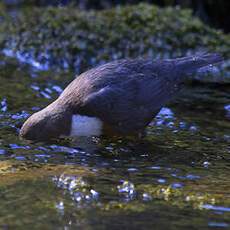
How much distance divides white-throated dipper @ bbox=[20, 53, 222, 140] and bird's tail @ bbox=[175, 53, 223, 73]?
0.33 m

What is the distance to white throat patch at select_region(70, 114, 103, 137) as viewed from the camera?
19.7 ft

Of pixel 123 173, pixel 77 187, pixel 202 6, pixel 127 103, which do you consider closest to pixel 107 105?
pixel 127 103

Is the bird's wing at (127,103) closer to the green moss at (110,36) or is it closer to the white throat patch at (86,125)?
the white throat patch at (86,125)

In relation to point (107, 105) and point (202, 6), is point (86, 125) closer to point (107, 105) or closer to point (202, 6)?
point (107, 105)

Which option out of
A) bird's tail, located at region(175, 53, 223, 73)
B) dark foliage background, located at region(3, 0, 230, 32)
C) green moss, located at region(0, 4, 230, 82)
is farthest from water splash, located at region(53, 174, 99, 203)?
dark foliage background, located at region(3, 0, 230, 32)

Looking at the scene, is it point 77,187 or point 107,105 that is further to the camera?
point 107,105

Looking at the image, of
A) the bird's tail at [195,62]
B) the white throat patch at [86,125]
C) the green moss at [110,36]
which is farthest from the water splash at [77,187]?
the green moss at [110,36]

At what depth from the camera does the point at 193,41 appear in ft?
28.9

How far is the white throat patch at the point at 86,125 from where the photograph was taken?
5992 mm

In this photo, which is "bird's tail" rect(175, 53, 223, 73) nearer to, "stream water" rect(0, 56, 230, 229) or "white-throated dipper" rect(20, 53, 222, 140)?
"white-throated dipper" rect(20, 53, 222, 140)

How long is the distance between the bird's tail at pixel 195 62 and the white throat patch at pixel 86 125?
3.96 ft

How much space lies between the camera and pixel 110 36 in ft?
29.1

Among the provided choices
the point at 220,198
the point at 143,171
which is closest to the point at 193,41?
the point at 143,171

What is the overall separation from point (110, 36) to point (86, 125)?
10.1 feet
